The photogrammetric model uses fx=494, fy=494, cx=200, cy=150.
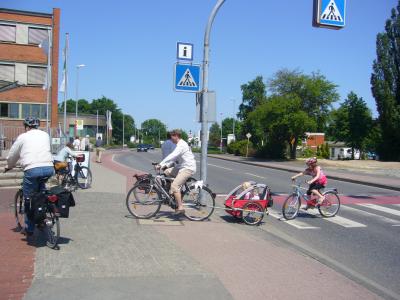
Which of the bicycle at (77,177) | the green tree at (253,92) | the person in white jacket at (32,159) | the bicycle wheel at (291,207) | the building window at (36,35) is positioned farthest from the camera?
the green tree at (253,92)

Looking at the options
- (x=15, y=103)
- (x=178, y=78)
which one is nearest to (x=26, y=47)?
(x=15, y=103)

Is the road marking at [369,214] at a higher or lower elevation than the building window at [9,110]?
lower

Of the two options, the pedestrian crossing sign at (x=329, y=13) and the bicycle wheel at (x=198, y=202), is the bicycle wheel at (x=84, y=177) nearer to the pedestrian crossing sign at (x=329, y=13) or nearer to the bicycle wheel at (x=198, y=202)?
the bicycle wheel at (x=198, y=202)

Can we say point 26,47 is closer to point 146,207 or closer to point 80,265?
point 146,207

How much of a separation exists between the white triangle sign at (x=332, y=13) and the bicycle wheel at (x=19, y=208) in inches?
259

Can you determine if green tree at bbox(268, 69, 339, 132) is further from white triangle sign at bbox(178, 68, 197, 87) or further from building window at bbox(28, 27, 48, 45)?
white triangle sign at bbox(178, 68, 197, 87)

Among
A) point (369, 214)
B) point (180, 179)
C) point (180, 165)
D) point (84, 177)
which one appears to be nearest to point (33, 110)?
point (84, 177)

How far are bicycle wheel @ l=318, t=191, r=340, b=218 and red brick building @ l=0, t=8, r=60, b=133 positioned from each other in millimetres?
30946

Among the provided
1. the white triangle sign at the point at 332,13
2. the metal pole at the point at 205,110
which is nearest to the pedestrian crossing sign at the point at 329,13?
Result: the white triangle sign at the point at 332,13

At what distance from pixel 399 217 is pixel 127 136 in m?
139

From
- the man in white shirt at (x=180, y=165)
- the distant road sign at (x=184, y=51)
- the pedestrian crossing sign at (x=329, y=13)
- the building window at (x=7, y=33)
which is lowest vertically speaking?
the man in white shirt at (x=180, y=165)

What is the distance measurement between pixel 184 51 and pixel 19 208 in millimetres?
5363

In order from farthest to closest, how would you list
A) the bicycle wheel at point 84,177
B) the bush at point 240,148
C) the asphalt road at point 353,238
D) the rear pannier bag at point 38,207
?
1. the bush at point 240,148
2. the bicycle wheel at point 84,177
3. the rear pannier bag at point 38,207
4. the asphalt road at point 353,238

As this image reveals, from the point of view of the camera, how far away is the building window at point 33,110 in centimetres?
4006
